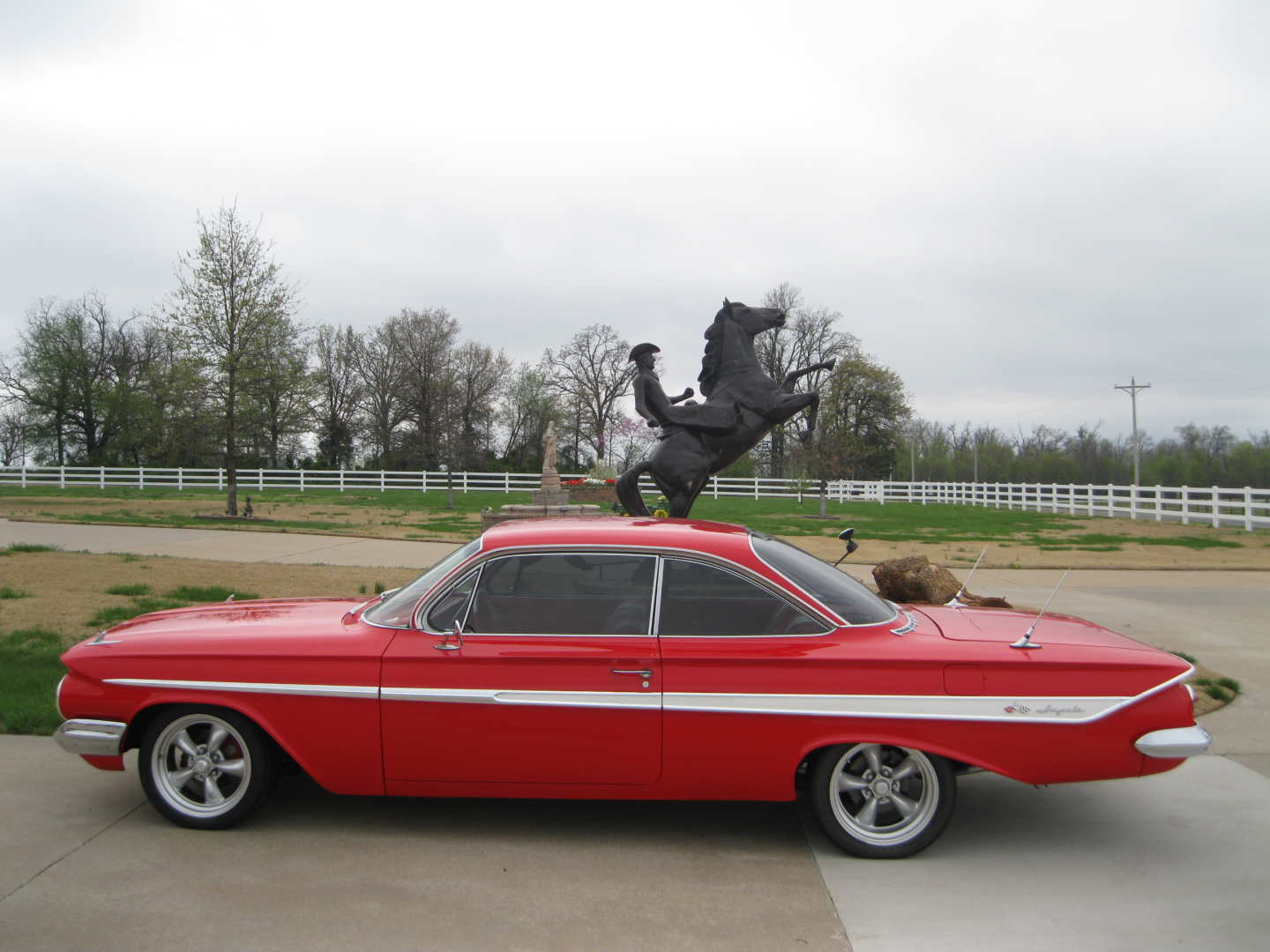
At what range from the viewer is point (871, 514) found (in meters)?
35.4

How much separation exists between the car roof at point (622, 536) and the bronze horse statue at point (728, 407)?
493 cm

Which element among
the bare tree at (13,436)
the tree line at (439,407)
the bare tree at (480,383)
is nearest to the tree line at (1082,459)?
the tree line at (439,407)

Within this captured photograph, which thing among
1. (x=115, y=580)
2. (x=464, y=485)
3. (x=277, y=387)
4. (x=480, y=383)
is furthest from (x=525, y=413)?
(x=115, y=580)

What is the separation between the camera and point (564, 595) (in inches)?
179

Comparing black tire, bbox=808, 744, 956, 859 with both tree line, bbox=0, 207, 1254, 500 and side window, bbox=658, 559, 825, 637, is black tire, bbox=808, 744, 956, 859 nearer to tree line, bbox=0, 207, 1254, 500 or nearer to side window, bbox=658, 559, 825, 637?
side window, bbox=658, 559, 825, 637

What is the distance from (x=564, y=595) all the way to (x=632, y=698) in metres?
0.61

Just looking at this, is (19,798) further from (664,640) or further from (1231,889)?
(1231,889)

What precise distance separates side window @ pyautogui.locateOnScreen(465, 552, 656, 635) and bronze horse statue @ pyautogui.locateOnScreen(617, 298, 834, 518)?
522cm

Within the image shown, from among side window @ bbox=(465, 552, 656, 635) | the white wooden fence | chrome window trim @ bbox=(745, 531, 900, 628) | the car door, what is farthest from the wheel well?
the white wooden fence

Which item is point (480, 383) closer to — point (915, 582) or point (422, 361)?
point (422, 361)

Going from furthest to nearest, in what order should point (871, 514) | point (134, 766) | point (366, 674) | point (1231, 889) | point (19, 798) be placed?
point (871, 514) → point (134, 766) → point (19, 798) → point (366, 674) → point (1231, 889)

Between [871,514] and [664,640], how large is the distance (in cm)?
3221

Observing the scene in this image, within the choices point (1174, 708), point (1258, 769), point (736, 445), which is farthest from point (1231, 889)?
point (736, 445)

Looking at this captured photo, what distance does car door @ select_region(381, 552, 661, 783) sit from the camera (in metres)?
4.21
